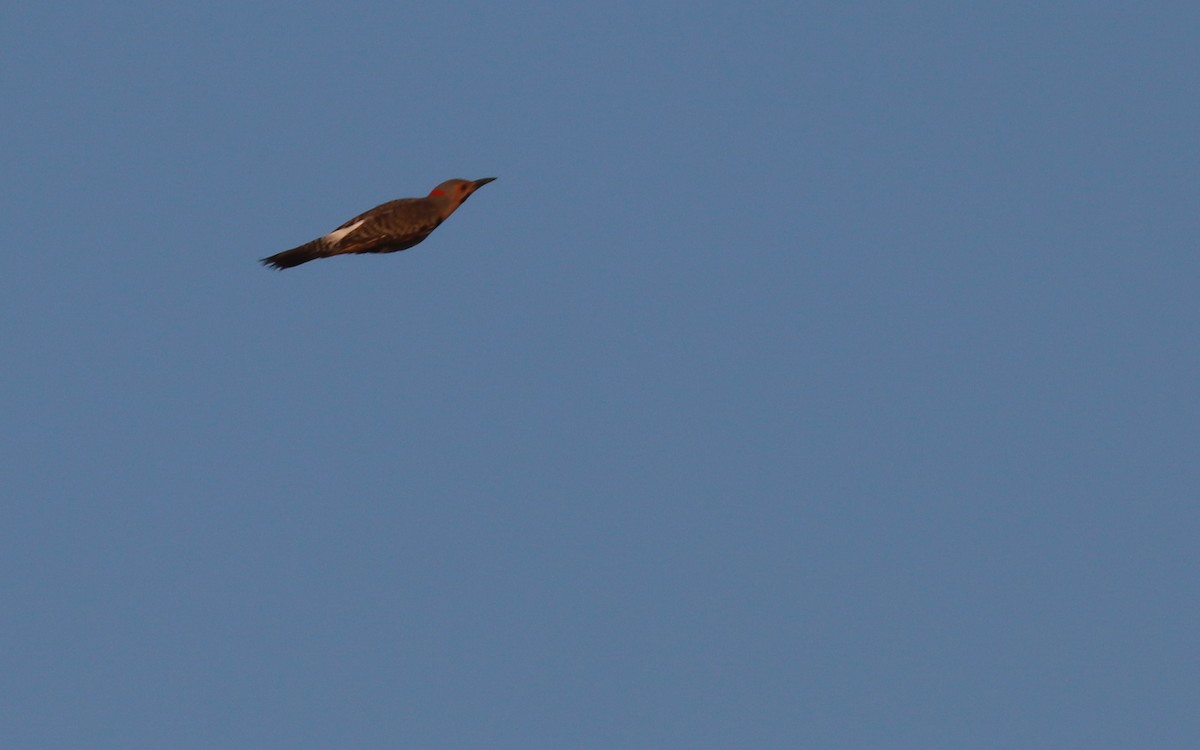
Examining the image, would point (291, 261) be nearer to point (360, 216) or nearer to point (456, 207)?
point (360, 216)

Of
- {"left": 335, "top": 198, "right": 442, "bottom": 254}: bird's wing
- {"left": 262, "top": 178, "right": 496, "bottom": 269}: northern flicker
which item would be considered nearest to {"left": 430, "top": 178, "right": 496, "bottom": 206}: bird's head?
→ {"left": 262, "top": 178, "right": 496, "bottom": 269}: northern flicker

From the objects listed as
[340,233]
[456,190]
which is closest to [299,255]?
[340,233]

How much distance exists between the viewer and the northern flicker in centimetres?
2500

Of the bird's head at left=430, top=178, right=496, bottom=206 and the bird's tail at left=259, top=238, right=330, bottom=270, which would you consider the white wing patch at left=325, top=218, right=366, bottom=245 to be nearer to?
the bird's tail at left=259, top=238, right=330, bottom=270

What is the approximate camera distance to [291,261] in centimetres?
2502

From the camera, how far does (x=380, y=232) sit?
991 inches

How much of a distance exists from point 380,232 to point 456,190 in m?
1.92

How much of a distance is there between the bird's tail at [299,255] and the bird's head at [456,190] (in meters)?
2.32

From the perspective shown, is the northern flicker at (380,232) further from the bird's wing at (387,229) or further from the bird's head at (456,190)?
the bird's head at (456,190)

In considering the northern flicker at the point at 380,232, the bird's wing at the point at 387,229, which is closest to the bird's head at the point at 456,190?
the northern flicker at the point at 380,232

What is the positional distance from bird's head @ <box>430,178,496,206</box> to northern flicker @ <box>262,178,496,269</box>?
0.87ft

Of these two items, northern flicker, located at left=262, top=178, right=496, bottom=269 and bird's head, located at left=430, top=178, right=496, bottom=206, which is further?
bird's head, located at left=430, top=178, right=496, bottom=206

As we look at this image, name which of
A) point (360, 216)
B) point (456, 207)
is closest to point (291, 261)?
point (360, 216)

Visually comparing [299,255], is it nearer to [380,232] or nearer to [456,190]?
[380,232]
